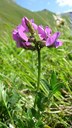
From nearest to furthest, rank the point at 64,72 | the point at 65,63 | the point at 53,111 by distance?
1. the point at 53,111
2. the point at 64,72
3. the point at 65,63

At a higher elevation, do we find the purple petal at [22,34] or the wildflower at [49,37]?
the purple petal at [22,34]

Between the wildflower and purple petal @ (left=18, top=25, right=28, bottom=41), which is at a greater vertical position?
purple petal @ (left=18, top=25, right=28, bottom=41)

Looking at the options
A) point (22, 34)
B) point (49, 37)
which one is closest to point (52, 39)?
point (49, 37)

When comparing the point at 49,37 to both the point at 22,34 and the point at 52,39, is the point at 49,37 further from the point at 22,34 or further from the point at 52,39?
the point at 22,34

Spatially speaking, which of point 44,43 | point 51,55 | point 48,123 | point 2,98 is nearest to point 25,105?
point 48,123

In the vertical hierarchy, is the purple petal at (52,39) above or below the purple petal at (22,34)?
below

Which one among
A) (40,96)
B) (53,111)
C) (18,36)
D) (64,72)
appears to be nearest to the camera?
(40,96)

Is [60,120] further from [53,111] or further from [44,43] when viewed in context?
[44,43]

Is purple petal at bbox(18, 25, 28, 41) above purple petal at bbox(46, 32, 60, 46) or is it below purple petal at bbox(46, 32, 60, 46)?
above
